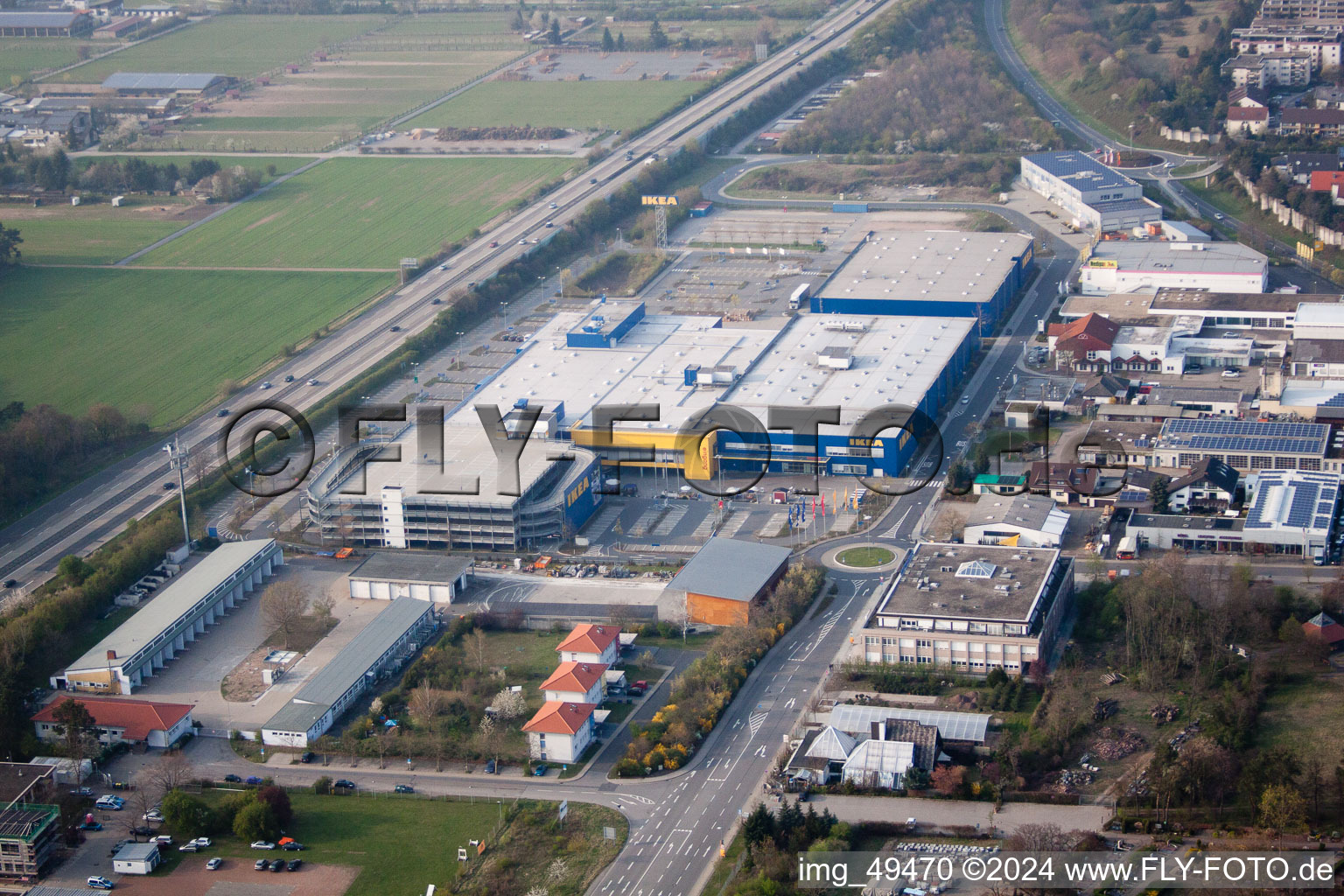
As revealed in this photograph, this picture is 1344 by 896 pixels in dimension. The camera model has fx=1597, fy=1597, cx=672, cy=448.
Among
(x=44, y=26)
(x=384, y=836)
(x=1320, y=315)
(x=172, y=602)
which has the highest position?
(x=44, y=26)

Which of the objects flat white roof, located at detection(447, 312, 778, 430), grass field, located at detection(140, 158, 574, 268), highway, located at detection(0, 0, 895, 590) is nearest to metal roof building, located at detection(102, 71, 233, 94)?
grass field, located at detection(140, 158, 574, 268)

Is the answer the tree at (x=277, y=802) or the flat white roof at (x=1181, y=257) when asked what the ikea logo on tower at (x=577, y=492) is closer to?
the tree at (x=277, y=802)

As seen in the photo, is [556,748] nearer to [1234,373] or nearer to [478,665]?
[478,665]

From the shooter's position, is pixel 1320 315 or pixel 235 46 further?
pixel 235 46

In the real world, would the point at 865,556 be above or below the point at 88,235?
below

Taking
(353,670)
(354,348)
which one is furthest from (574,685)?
(354,348)

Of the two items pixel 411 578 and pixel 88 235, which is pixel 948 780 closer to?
pixel 411 578
